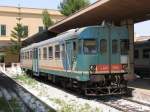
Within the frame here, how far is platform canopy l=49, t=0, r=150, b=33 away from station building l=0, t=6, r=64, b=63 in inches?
1744

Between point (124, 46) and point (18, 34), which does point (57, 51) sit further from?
point (18, 34)

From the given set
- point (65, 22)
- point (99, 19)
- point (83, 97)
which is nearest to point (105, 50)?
point (83, 97)

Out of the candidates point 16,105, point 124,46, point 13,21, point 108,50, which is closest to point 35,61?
point 124,46

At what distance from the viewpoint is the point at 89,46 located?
1752cm

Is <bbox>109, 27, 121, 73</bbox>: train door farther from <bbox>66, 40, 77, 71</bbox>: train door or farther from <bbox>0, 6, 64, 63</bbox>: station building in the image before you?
<bbox>0, 6, 64, 63</bbox>: station building

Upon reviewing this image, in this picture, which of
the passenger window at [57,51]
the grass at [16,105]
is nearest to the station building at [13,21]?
the passenger window at [57,51]

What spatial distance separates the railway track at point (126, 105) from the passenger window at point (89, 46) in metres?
2.07

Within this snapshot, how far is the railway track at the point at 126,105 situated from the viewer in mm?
14784

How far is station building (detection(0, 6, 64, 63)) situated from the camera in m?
72.7

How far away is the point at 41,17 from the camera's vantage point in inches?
3024

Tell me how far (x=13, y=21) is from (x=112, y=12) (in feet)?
173

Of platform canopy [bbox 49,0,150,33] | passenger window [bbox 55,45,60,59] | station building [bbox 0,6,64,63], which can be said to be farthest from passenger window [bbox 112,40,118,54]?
station building [bbox 0,6,64,63]

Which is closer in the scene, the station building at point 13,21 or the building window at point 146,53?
the building window at point 146,53

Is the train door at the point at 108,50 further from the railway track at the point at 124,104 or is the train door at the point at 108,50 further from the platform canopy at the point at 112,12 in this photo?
the platform canopy at the point at 112,12
